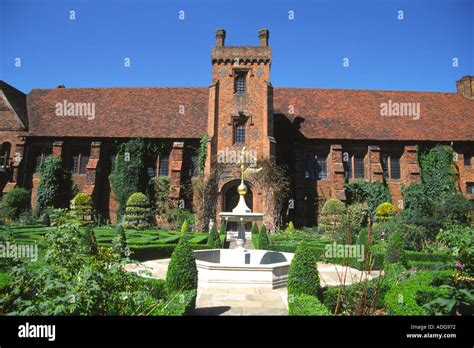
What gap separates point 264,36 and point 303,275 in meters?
22.3

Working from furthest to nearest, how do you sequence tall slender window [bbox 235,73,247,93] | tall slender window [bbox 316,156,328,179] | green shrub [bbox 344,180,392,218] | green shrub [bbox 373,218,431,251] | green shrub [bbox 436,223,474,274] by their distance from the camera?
tall slender window [bbox 316,156,328,179] → green shrub [bbox 344,180,392,218] → tall slender window [bbox 235,73,247,93] → green shrub [bbox 373,218,431,251] → green shrub [bbox 436,223,474,274]

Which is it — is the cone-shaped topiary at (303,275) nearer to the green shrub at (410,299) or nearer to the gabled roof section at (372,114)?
the green shrub at (410,299)

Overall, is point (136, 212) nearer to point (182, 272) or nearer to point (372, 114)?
point (182, 272)

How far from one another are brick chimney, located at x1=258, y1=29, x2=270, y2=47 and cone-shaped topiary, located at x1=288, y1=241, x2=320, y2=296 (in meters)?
21.4

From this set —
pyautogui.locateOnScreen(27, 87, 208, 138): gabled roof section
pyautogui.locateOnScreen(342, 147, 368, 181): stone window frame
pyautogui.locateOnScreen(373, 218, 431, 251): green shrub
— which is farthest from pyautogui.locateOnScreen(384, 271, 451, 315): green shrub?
pyautogui.locateOnScreen(27, 87, 208, 138): gabled roof section

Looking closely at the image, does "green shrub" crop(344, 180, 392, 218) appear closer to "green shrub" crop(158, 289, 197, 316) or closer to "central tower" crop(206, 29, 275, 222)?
"central tower" crop(206, 29, 275, 222)

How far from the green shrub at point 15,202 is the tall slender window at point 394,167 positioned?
94.2 ft

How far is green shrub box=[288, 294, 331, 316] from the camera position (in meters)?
5.70

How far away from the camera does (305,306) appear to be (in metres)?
6.06

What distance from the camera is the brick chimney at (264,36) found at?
2555 centimetres

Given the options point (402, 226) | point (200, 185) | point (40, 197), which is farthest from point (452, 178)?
point (40, 197)

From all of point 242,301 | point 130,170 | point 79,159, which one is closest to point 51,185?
point 79,159
